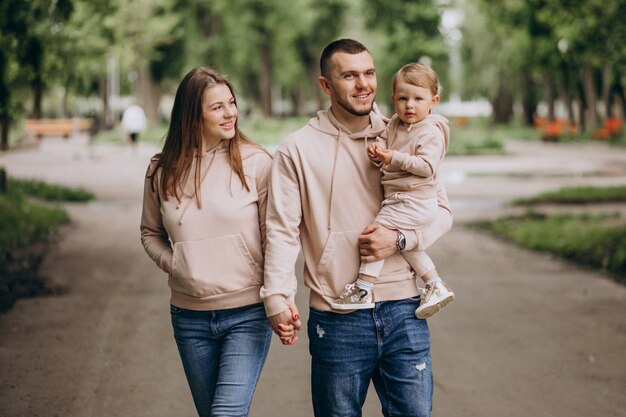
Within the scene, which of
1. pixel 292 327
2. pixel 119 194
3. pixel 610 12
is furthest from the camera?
pixel 610 12

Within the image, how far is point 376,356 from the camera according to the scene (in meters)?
3.60

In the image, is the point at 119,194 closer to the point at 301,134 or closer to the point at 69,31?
the point at 69,31

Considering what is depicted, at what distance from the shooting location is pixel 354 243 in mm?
3580

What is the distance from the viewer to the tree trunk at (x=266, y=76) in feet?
168

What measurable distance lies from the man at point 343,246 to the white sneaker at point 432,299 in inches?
1.7

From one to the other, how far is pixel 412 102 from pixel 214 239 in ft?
3.02

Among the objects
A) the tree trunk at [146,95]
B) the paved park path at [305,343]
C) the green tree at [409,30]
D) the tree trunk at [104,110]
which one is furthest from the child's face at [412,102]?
the tree trunk at [104,110]

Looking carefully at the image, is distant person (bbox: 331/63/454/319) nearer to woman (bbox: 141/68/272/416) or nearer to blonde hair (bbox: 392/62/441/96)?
blonde hair (bbox: 392/62/441/96)

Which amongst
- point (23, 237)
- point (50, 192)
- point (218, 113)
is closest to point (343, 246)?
point (218, 113)

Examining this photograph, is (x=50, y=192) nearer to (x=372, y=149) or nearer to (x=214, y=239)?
(x=214, y=239)

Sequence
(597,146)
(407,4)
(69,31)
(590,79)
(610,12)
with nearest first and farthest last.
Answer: (69,31) → (610,12) → (597,146) → (590,79) → (407,4)

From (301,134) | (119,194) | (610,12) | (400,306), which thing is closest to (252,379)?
(400,306)

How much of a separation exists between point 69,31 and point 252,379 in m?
13.4

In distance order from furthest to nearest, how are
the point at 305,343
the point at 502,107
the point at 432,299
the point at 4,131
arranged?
the point at 502,107 < the point at 4,131 < the point at 305,343 < the point at 432,299
